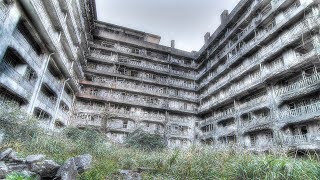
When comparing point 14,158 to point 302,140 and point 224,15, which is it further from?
point 224,15

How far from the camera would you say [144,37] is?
140 feet

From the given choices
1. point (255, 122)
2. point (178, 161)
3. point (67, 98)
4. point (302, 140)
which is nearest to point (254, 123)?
point (255, 122)

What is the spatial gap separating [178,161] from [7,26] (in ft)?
40.5

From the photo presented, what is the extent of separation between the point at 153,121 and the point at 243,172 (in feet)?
90.9

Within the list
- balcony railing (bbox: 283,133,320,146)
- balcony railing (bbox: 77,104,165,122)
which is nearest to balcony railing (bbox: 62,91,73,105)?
balcony railing (bbox: 77,104,165,122)

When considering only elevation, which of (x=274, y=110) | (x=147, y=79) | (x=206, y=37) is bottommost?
(x=274, y=110)

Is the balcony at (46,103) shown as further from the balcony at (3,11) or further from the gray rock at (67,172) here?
the gray rock at (67,172)

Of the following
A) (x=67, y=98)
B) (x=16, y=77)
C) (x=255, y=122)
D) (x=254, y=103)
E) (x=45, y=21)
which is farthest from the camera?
(x=67, y=98)

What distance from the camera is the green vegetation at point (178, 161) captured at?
595cm

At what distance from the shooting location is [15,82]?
14.6m

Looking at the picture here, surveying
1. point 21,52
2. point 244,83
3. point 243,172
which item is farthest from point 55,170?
point 244,83

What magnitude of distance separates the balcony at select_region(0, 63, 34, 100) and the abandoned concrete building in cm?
7

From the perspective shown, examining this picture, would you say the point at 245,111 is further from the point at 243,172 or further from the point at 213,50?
the point at 243,172

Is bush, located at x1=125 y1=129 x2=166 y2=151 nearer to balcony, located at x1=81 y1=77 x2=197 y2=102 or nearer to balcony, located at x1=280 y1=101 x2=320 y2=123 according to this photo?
balcony, located at x1=81 y1=77 x2=197 y2=102
